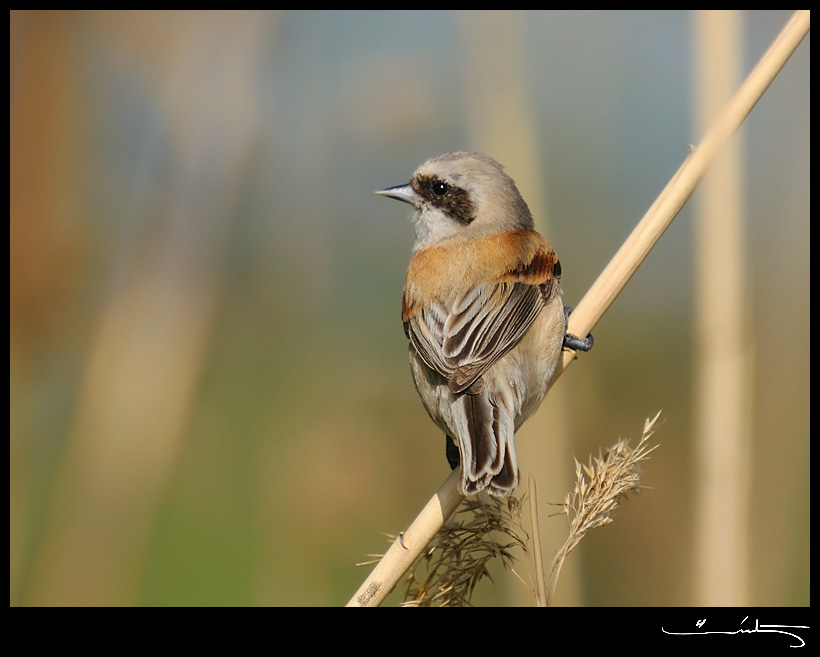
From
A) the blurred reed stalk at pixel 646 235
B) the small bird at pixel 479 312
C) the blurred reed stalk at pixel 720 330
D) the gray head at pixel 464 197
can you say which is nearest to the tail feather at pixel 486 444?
the small bird at pixel 479 312

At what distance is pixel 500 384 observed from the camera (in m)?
3.05

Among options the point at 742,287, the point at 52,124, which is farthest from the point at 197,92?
the point at 742,287

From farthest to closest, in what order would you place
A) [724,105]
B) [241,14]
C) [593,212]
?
[593,212] < [241,14] < [724,105]

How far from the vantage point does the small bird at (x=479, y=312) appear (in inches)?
114

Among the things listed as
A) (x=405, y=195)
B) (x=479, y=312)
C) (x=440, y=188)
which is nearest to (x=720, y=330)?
(x=479, y=312)

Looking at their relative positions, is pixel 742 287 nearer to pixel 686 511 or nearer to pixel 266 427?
pixel 686 511

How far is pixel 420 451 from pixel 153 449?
4.91ft

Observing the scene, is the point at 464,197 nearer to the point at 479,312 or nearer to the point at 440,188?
the point at 440,188

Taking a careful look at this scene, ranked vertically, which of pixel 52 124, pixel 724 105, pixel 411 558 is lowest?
pixel 411 558

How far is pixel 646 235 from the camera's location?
276 centimetres

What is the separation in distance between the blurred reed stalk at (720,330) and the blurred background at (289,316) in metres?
0.10

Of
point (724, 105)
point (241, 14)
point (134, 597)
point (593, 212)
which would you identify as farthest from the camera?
point (593, 212)

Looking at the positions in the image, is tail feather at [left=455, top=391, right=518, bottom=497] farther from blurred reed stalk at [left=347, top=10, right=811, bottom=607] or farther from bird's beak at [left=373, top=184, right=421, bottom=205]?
bird's beak at [left=373, top=184, right=421, bottom=205]

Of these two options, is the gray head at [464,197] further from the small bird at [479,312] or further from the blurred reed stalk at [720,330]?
the blurred reed stalk at [720,330]
